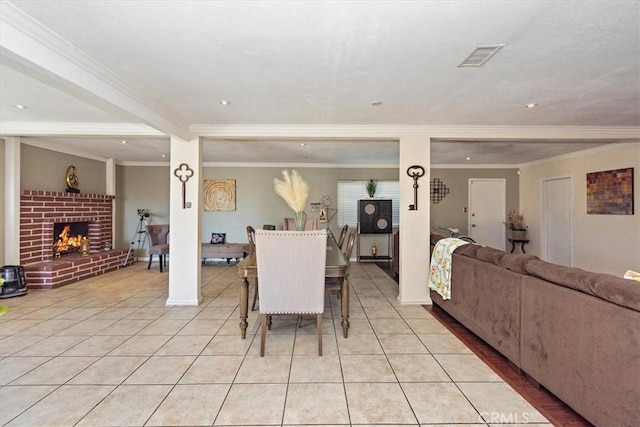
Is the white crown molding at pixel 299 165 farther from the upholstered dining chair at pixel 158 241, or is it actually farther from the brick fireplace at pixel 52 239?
the brick fireplace at pixel 52 239

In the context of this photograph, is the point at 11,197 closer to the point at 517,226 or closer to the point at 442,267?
the point at 442,267

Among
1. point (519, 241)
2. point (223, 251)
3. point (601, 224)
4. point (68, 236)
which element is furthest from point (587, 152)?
point (68, 236)

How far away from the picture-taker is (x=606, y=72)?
2340 millimetres

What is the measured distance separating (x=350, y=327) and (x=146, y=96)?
9.50 ft

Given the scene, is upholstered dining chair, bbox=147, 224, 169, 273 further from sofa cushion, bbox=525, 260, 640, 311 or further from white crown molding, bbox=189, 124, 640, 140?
sofa cushion, bbox=525, 260, 640, 311

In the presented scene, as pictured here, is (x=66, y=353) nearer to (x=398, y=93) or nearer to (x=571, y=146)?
(x=398, y=93)

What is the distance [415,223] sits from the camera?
12.8ft

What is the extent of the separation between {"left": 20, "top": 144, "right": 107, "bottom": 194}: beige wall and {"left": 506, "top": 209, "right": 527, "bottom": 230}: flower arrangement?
8597 mm

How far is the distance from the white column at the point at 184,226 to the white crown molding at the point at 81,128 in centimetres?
37

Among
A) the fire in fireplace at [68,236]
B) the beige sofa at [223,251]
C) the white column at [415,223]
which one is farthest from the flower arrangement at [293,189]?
the fire in fireplace at [68,236]

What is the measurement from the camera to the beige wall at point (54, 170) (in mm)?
4684

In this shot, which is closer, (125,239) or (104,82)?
(104,82)

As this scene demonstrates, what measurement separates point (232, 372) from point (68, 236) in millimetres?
5254

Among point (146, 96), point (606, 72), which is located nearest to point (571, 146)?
point (606, 72)
